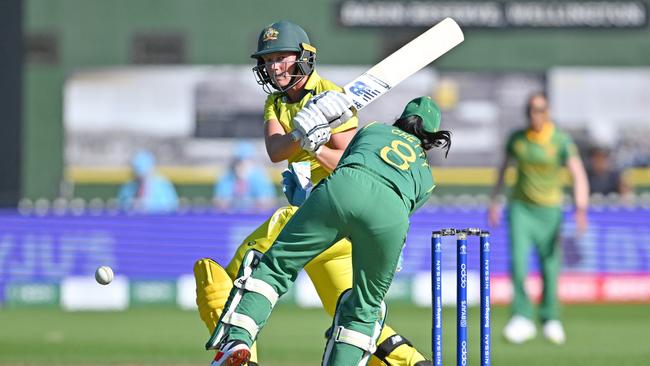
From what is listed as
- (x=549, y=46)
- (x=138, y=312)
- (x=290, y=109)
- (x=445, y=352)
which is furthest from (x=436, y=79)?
(x=290, y=109)

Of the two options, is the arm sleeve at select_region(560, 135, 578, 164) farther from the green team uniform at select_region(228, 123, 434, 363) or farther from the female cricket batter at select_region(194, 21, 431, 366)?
the green team uniform at select_region(228, 123, 434, 363)

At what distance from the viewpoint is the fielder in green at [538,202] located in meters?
11.6

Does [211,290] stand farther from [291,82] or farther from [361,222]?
[291,82]

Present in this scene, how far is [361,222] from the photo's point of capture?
628 cm

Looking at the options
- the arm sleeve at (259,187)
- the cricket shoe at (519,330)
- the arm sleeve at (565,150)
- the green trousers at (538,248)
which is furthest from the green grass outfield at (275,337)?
Answer: the arm sleeve at (259,187)

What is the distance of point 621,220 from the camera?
49.4 ft

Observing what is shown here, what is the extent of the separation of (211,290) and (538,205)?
5.28 m

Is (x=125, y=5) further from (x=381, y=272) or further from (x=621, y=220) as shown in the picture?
(x=381, y=272)

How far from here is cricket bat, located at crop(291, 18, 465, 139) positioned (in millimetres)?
7145

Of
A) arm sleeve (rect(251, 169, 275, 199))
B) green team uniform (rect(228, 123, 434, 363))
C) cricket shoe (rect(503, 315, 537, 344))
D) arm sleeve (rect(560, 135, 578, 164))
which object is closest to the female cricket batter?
green team uniform (rect(228, 123, 434, 363))

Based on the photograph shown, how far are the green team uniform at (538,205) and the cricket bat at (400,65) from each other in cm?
422

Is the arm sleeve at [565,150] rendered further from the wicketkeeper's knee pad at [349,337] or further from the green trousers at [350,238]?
the green trousers at [350,238]

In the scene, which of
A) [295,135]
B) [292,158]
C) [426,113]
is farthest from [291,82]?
[426,113]

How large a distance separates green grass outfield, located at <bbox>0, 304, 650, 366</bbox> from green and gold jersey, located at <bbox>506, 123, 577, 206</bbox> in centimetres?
113
